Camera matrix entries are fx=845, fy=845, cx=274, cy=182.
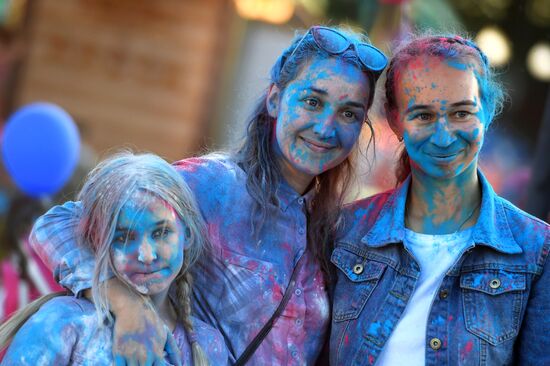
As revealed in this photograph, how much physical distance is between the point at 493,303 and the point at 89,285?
1.12 metres

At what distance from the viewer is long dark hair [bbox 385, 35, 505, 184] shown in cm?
249

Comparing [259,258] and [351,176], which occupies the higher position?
[351,176]

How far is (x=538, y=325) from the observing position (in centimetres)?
231

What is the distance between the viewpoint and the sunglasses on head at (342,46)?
2568 millimetres

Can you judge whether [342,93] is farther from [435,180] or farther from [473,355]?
[473,355]

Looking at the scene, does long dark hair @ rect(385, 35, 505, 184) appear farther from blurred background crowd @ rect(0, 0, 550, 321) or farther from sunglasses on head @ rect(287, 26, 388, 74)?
blurred background crowd @ rect(0, 0, 550, 321)

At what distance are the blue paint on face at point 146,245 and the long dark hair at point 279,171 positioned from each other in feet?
1.11

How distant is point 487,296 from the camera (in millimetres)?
2383

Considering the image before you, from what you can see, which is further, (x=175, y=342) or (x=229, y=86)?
(x=229, y=86)

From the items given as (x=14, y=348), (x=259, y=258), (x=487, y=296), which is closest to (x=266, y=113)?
(x=259, y=258)

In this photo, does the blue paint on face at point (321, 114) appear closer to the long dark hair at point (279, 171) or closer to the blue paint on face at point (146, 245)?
the long dark hair at point (279, 171)

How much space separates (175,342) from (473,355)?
82cm

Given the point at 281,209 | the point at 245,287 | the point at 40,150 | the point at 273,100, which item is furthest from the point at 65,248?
the point at 40,150

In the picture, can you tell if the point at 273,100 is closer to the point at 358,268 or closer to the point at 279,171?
the point at 279,171
